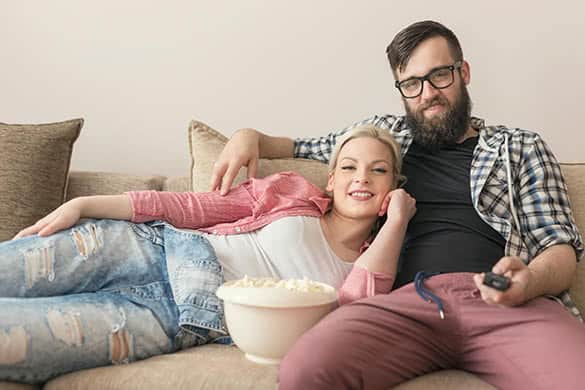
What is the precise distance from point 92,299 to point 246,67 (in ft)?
4.05

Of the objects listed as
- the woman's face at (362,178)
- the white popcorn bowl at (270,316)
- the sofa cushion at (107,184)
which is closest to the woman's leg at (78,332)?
the white popcorn bowl at (270,316)

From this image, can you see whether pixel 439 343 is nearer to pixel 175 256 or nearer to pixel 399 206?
pixel 399 206

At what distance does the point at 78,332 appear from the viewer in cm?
149

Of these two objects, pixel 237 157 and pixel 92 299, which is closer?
pixel 92 299

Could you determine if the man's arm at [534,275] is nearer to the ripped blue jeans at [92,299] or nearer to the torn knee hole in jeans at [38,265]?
the ripped blue jeans at [92,299]

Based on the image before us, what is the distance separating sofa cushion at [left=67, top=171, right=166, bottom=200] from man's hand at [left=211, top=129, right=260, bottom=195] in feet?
1.09

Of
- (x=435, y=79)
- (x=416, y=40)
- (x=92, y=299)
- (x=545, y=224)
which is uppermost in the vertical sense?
(x=416, y=40)

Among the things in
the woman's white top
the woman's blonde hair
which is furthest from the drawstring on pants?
the woman's blonde hair

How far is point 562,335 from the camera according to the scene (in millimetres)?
1444

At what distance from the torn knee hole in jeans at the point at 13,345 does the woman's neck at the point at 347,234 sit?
2.58 feet

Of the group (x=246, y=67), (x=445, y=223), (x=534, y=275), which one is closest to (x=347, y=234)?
(x=445, y=223)

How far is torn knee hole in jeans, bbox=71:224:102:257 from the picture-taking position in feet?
5.61

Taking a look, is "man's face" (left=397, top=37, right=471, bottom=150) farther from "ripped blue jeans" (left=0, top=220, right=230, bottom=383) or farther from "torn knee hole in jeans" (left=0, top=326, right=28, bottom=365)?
"torn knee hole in jeans" (left=0, top=326, right=28, bottom=365)

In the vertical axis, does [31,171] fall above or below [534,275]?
above
